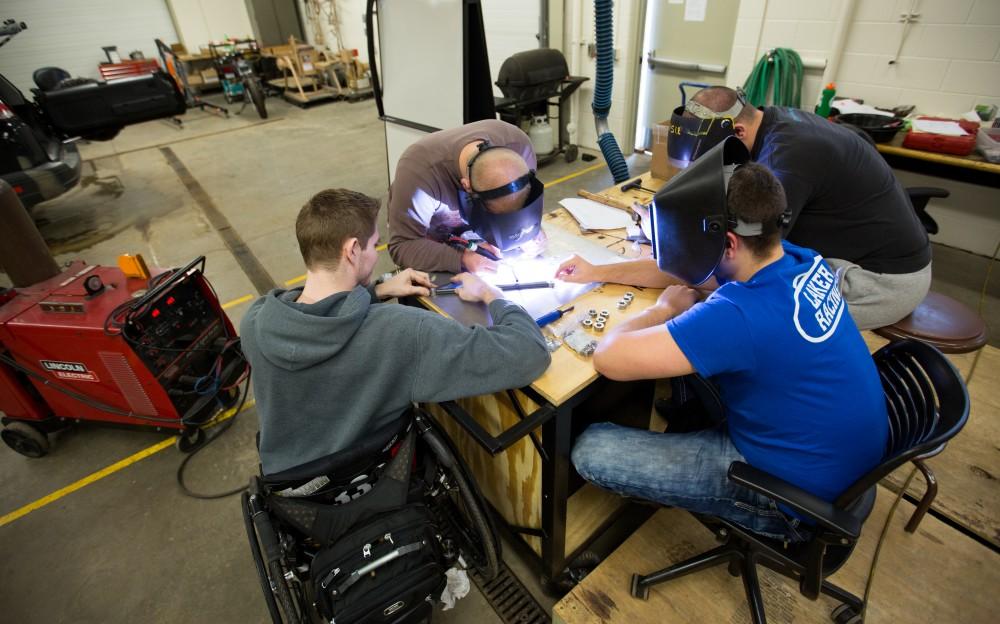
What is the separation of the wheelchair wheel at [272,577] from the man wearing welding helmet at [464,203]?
0.93 m

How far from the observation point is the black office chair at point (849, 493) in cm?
97

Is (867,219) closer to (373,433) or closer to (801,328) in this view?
(801,328)

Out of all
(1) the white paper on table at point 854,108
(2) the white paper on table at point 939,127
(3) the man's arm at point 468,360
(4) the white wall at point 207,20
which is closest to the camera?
(3) the man's arm at point 468,360

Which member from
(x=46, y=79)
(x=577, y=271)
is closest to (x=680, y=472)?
(x=577, y=271)

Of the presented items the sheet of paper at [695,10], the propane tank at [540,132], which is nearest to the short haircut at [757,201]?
the sheet of paper at [695,10]

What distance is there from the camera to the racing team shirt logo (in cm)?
103

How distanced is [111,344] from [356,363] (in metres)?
1.43

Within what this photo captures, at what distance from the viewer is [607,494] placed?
178 centimetres

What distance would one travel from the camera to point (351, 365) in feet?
3.63

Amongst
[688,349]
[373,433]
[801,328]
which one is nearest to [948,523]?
[801,328]

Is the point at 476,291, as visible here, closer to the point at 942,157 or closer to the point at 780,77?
the point at 942,157

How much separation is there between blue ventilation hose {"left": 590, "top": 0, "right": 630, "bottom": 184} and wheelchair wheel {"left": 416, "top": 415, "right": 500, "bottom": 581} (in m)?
1.83

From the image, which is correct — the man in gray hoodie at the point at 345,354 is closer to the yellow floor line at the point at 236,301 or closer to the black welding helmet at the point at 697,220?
the black welding helmet at the point at 697,220

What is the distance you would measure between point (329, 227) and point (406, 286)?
46cm
